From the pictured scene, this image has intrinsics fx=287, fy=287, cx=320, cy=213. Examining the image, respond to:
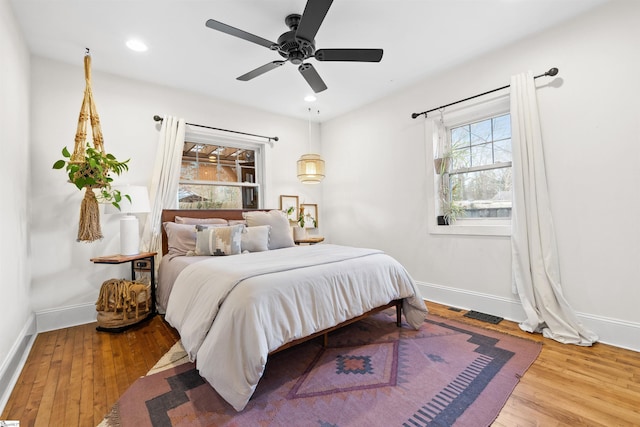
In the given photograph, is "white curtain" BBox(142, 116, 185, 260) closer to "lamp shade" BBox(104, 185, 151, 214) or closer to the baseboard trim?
"lamp shade" BBox(104, 185, 151, 214)

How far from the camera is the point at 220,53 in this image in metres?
2.85

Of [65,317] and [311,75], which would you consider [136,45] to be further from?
[65,317]

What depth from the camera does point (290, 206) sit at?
463 centimetres

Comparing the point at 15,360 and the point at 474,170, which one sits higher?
the point at 474,170

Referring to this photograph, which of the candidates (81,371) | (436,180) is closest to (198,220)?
(81,371)

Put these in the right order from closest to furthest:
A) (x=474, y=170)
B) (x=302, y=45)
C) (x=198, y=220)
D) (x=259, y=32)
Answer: (x=302, y=45) → (x=259, y=32) → (x=474, y=170) → (x=198, y=220)

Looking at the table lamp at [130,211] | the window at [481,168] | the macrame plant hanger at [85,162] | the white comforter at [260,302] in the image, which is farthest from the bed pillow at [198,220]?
the window at [481,168]

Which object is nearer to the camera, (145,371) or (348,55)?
(145,371)

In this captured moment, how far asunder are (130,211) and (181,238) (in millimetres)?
536

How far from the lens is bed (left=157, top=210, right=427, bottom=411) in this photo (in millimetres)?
1571

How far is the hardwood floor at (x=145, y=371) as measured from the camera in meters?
1.50

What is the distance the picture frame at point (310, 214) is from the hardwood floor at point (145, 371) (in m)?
2.70

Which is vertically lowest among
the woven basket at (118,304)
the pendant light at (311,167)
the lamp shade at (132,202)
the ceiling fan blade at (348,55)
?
the woven basket at (118,304)

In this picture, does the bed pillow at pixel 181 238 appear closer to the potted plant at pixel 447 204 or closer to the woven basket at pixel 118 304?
the woven basket at pixel 118 304
